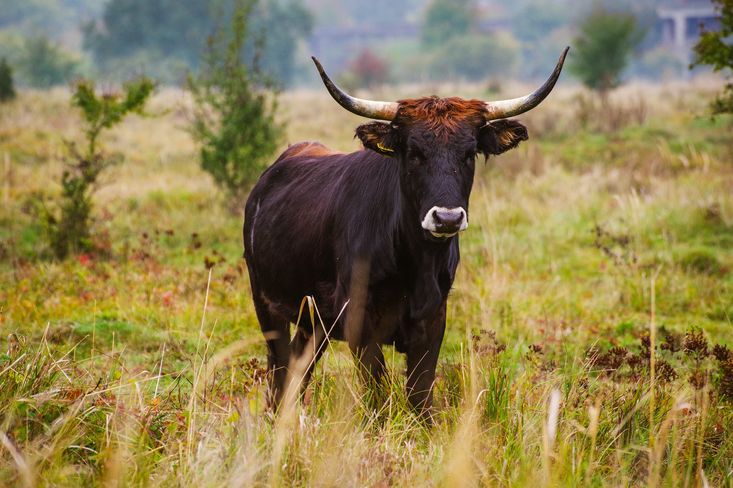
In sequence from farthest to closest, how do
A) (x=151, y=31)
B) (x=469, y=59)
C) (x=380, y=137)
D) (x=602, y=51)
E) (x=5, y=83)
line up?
(x=469, y=59)
(x=151, y=31)
(x=602, y=51)
(x=5, y=83)
(x=380, y=137)

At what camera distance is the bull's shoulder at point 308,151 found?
6438 millimetres

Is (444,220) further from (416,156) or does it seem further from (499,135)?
(499,135)

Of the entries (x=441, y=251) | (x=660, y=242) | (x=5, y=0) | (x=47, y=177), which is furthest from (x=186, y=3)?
(x=441, y=251)

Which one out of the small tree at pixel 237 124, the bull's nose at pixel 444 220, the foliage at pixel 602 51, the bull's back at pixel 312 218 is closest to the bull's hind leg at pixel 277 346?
the bull's back at pixel 312 218

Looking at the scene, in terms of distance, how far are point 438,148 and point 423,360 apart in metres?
1.21

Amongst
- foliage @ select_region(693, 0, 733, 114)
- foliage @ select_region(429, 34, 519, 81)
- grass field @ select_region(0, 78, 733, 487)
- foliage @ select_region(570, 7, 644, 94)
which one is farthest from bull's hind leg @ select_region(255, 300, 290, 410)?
foliage @ select_region(429, 34, 519, 81)

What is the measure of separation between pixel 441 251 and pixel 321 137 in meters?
18.1

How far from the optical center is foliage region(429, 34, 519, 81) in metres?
74.9

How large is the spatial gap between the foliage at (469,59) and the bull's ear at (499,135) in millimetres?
70799

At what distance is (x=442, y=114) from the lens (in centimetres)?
456

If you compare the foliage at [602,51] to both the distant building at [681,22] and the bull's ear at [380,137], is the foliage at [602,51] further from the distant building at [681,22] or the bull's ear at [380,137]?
the distant building at [681,22]

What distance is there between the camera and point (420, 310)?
4641 mm

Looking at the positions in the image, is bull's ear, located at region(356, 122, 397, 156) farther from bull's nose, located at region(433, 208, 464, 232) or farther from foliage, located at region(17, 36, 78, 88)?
foliage, located at region(17, 36, 78, 88)

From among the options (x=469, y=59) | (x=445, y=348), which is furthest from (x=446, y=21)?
(x=445, y=348)
